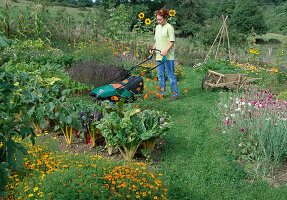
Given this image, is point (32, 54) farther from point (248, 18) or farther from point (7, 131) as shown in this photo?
point (248, 18)

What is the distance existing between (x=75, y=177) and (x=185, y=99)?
4508 mm

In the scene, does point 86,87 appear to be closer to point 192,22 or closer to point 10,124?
point 10,124

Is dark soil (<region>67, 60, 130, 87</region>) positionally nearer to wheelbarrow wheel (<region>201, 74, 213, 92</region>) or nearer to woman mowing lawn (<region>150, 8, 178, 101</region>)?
woman mowing lawn (<region>150, 8, 178, 101</region>)

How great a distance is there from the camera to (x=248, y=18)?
103 feet

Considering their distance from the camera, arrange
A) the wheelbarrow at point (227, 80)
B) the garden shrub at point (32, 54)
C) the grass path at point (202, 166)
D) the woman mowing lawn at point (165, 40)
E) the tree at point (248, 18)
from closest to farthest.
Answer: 1. the grass path at point (202, 166)
2. the woman mowing lawn at point (165, 40)
3. the wheelbarrow at point (227, 80)
4. the garden shrub at point (32, 54)
5. the tree at point (248, 18)

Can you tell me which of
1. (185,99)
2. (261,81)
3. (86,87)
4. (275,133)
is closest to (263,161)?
(275,133)

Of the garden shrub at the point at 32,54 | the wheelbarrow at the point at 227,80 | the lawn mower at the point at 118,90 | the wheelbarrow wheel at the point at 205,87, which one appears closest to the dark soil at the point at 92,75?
the lawn mower at the point at 118,90

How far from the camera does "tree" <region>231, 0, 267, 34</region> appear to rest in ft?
103

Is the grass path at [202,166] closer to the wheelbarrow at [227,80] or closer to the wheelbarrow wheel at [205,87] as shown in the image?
the wheelbarrow at [227,80]

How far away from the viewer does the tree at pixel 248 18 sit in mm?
31288

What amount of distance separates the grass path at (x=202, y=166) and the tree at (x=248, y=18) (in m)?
29.3

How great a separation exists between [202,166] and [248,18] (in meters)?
31.4

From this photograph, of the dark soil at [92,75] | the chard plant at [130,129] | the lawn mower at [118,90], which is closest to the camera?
the chard plant at [130,129]

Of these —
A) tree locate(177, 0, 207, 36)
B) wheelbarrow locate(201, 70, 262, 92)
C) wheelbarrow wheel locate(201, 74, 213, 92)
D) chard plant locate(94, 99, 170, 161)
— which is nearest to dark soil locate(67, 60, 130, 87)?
wheelbarrow wheel locate(201, 74, 213, 92)
